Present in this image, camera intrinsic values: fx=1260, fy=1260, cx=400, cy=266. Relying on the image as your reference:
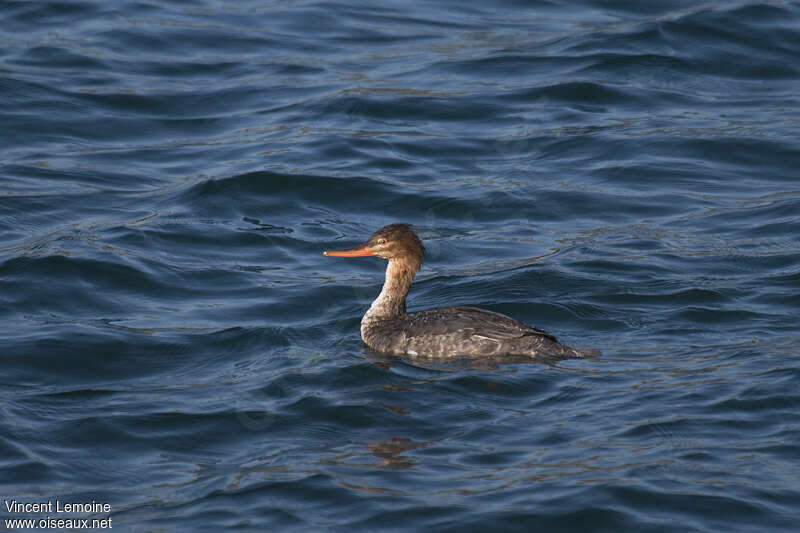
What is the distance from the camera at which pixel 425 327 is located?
30.5ft

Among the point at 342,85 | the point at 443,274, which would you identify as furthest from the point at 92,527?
the point at 342,85

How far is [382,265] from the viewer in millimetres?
11555

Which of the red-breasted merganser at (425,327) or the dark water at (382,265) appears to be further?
the red-breasted merganser at (425,327)

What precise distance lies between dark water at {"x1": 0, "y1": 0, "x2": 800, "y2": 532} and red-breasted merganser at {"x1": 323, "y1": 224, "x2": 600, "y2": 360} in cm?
17

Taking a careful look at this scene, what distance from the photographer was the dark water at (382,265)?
706 cm

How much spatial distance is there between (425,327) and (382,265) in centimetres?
232

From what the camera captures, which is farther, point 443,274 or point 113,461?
point 443,274

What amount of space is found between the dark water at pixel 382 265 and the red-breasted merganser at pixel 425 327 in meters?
0.17

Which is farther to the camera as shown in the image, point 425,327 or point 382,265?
point 382,265

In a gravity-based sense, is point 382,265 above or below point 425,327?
below

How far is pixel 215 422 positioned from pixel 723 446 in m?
3.09

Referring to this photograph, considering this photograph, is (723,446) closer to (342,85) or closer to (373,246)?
(373,246)

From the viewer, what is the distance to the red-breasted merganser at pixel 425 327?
8906 millimetres

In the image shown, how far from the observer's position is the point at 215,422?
789cm
